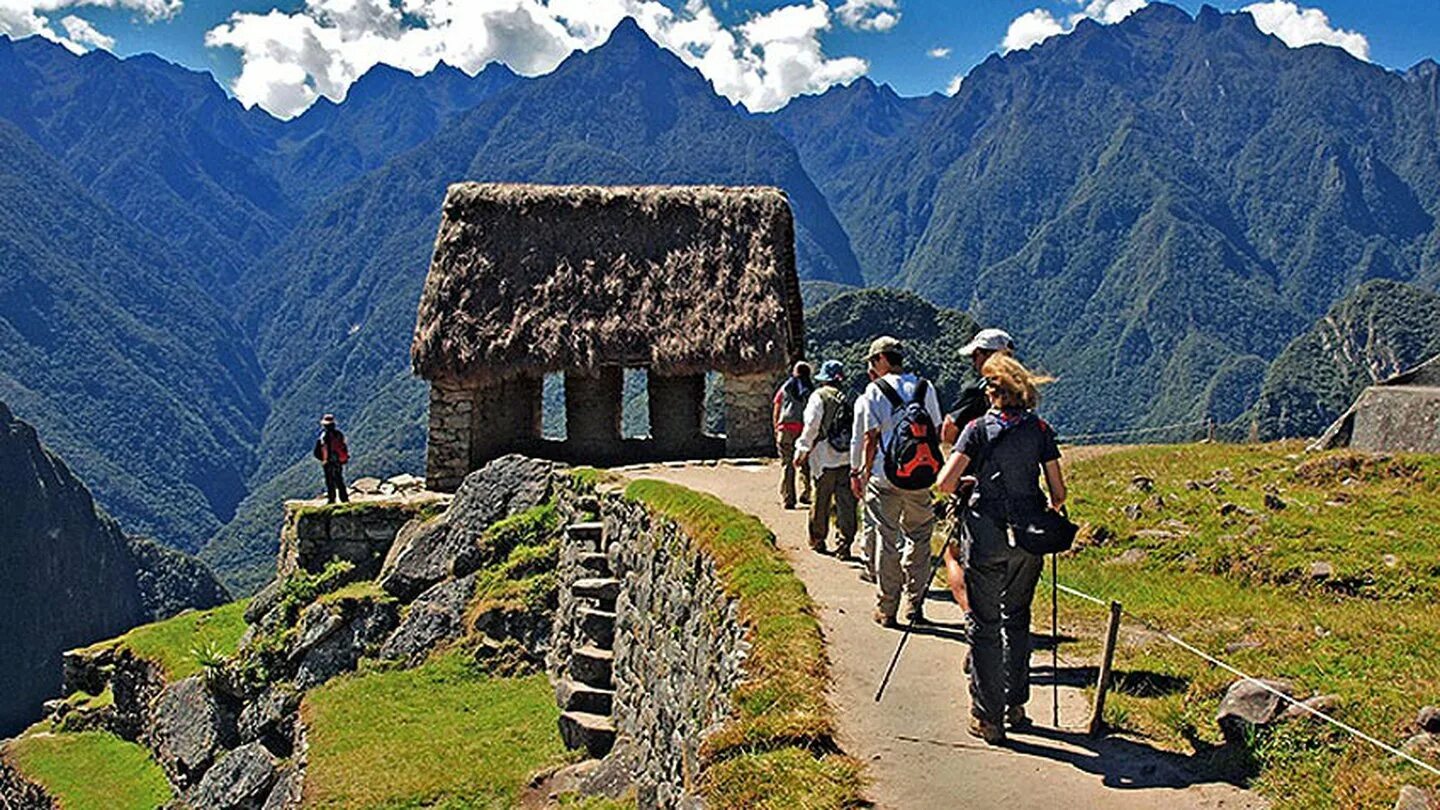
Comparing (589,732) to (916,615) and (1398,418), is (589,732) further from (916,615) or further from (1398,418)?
(1398,418)

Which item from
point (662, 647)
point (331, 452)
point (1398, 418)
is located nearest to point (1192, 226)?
point (1398, 418)

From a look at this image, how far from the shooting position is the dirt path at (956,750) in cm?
557

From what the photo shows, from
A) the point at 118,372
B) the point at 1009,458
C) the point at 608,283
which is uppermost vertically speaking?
the point at 118,372

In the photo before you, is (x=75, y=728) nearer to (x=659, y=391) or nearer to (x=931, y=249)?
(x=659, y=391)

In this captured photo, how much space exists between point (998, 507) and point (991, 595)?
466mm

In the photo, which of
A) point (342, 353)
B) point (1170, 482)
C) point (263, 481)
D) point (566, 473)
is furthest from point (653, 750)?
point (342, 353)

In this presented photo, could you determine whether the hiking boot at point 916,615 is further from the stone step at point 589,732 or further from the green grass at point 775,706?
the stone step at point 589,732

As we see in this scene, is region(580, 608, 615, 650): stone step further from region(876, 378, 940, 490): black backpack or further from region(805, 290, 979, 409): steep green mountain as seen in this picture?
region(805, 290, 979, 409): steep green mountain

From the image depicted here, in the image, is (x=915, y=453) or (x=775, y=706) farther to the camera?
(x=915, y=453)

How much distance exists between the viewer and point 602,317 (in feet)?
68.9

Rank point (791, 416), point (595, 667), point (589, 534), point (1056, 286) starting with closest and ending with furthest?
point (595, 667) < point (791, 416) < point (589, 534) < point (1056, 286)

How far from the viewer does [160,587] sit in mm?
80062

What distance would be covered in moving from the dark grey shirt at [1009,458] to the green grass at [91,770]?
17328 millimetres

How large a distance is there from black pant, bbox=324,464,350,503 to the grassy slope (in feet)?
37.2
